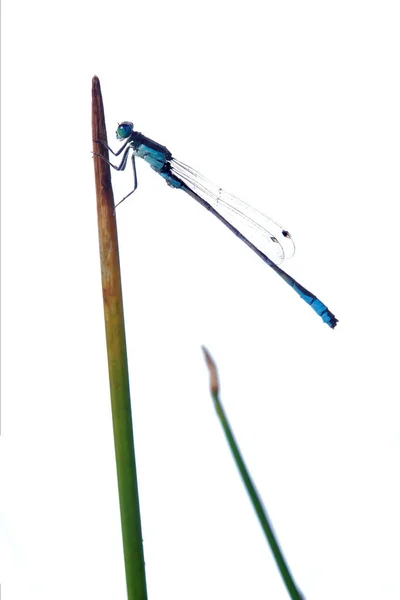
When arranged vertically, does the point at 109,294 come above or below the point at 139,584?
above

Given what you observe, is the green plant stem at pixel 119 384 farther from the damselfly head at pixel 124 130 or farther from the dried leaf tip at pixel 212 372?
the damselfly head at pixel 124 130

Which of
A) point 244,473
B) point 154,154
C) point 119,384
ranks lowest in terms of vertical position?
point 244,473

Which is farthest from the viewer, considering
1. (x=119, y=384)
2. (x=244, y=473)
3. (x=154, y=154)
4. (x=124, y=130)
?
(x=154, y=154)

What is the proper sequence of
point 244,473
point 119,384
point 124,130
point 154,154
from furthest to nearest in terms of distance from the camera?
point 154,154 → point 124,130 → point 119,384 → point 244,473

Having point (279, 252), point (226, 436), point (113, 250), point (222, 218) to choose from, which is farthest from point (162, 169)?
point (226, 436)

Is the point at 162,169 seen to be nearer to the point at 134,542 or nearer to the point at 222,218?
the point at 222,218

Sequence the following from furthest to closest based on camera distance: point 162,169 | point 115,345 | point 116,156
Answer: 1. point 162,169
2. point 116,156
3. point 115,345

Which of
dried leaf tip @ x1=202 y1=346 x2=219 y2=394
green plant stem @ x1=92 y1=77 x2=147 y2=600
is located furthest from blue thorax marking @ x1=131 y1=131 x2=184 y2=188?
dried leaf tip @ x1=202 y1=346 x2=219 y2=394

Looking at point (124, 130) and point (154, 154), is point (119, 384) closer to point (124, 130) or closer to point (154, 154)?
point (124, 130)

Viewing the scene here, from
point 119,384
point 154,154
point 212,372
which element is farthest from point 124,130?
point 212,372

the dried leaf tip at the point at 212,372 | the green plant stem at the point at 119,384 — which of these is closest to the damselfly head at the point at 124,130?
the green plant stem at the point at 119,384
